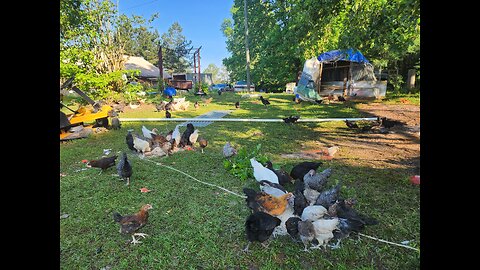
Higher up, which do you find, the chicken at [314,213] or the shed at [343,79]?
the shed at [343,79]

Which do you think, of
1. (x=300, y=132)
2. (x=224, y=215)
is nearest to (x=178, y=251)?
(x=224, y=215)

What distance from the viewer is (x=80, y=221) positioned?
3.03 m

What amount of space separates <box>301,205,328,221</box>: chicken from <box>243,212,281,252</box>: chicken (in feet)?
1.12

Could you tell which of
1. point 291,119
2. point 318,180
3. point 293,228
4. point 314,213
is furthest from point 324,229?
point 291,119

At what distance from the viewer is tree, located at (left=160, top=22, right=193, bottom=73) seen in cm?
6003

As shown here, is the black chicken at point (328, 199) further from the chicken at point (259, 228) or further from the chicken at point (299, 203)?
the chicken at point (259, 228)

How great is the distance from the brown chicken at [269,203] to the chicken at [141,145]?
3.21 metres

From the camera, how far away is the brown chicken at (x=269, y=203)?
2832 millimetres

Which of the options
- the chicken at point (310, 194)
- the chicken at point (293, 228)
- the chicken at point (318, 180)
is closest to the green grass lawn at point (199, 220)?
the chicken at point (293, 228)

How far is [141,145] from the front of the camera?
5375 mm

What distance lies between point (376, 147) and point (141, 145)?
520 centimetres

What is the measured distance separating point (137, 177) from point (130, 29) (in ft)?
54.8

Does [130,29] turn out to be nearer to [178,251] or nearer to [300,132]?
[300,132]

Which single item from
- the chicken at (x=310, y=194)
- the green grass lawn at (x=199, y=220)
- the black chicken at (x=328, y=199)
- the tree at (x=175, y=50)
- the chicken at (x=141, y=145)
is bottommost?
the green grass lawn at (x=199, y=220)
